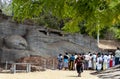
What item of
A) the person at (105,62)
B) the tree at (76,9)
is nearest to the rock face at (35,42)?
the person at (105,62)

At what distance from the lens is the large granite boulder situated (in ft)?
109

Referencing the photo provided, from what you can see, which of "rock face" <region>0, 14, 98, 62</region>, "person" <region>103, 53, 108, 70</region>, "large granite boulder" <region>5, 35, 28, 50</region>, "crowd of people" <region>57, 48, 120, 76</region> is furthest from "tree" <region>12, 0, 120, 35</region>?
"large granite boulder" <region>5, 35, 28, 50</region>

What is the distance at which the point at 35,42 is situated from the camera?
34844 mm

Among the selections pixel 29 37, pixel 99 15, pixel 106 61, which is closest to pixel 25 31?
pixel 29 37

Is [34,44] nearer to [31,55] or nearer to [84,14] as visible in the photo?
[31,55]

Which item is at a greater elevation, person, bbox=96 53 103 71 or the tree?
the tree

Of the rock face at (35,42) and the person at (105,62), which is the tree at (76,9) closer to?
the person at (105,62)

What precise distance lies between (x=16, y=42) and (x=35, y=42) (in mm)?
2312

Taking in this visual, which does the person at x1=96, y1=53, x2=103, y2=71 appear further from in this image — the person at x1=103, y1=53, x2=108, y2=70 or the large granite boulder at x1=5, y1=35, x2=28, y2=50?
the large granite boulder at x1=5, y1=35, x2=28, y2=50

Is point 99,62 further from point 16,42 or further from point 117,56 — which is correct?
point 16,42

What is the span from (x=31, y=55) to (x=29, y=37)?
3.20m

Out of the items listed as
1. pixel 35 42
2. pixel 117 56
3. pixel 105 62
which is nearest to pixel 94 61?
pixel 105 62

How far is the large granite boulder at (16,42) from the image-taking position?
33.1 m

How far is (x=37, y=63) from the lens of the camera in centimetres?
3142
